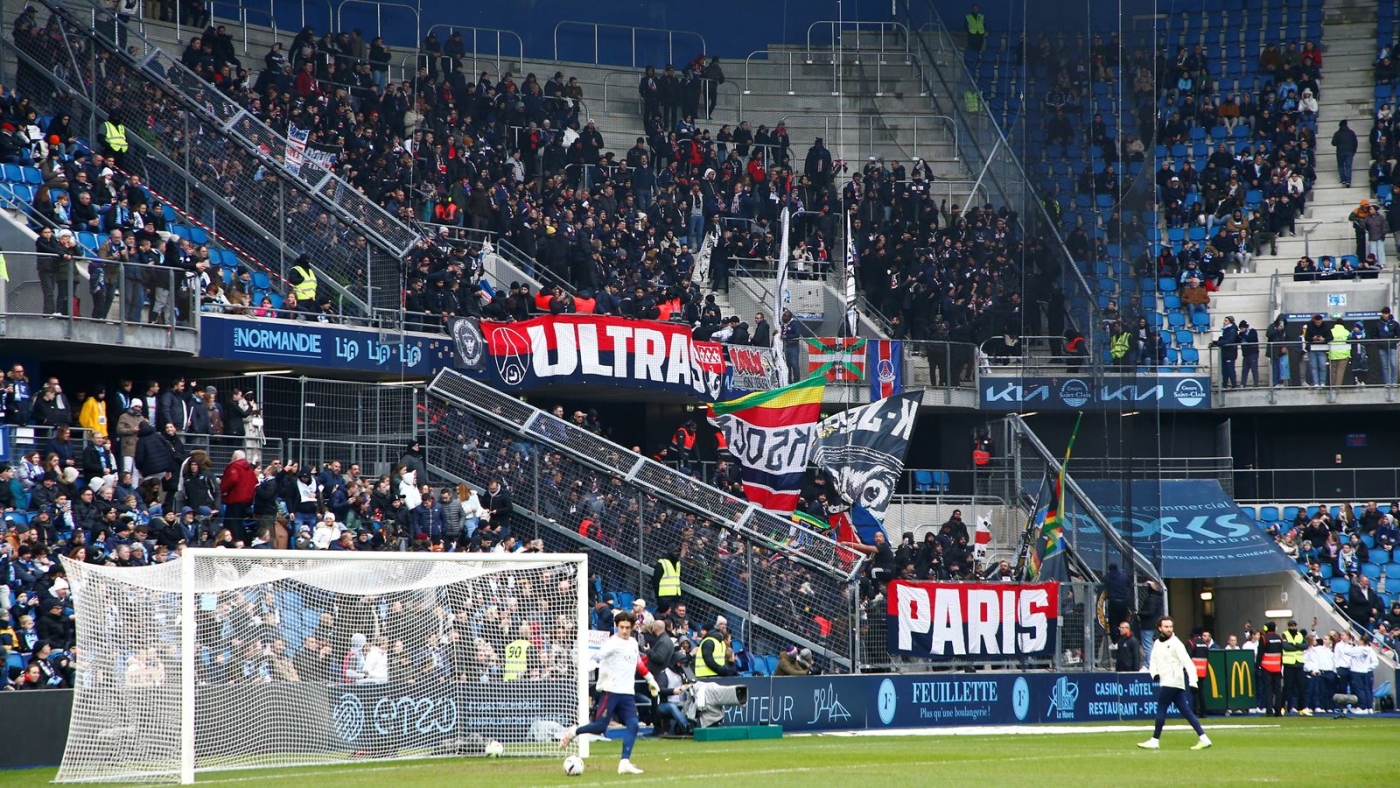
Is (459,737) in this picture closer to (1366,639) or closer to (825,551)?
(825,551)

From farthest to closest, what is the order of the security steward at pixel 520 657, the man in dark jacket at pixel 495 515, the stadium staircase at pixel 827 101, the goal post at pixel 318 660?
1. the stadium staircase at pixel 827 101
2. the man in dark jacket at pixel 495 515
3. the security steward at pixel 520 657
4. the goal post at pixel 318 660

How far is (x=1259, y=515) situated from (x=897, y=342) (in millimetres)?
9756

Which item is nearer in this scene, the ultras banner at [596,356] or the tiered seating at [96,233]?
the tiered seating at [96,233]

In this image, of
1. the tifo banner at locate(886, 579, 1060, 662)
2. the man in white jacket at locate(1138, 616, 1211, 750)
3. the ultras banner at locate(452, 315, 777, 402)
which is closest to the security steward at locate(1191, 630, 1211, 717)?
the tifo banner at locate(886, 579, 1060, 662)

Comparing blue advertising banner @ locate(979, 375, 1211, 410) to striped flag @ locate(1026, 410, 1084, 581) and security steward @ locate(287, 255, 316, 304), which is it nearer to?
striped flag @ locate(1026, 410, 1084, 581)

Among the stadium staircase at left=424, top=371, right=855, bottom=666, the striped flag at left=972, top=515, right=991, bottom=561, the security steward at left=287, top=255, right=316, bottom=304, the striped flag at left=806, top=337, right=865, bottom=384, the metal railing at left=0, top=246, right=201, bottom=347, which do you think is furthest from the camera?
the striped flag at left=806, top=337, right=865, bottom=384

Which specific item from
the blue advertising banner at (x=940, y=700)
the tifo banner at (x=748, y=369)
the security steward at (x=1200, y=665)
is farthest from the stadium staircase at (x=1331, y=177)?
the blue advertising banner at (x=940, y=700)

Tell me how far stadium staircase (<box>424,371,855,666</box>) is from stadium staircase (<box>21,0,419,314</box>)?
319 centimetres

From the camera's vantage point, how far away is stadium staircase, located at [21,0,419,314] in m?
32.2

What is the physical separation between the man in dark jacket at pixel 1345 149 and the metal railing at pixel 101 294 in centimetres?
3021

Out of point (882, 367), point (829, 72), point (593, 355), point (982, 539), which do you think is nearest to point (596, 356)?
point (593, 355)

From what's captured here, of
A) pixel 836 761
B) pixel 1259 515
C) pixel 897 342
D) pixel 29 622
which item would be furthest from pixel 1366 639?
pixel 29 622

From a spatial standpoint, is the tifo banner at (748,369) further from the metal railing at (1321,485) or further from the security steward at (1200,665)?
the metal railing at (1321,485)

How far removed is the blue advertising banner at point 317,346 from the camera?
97.6ft
